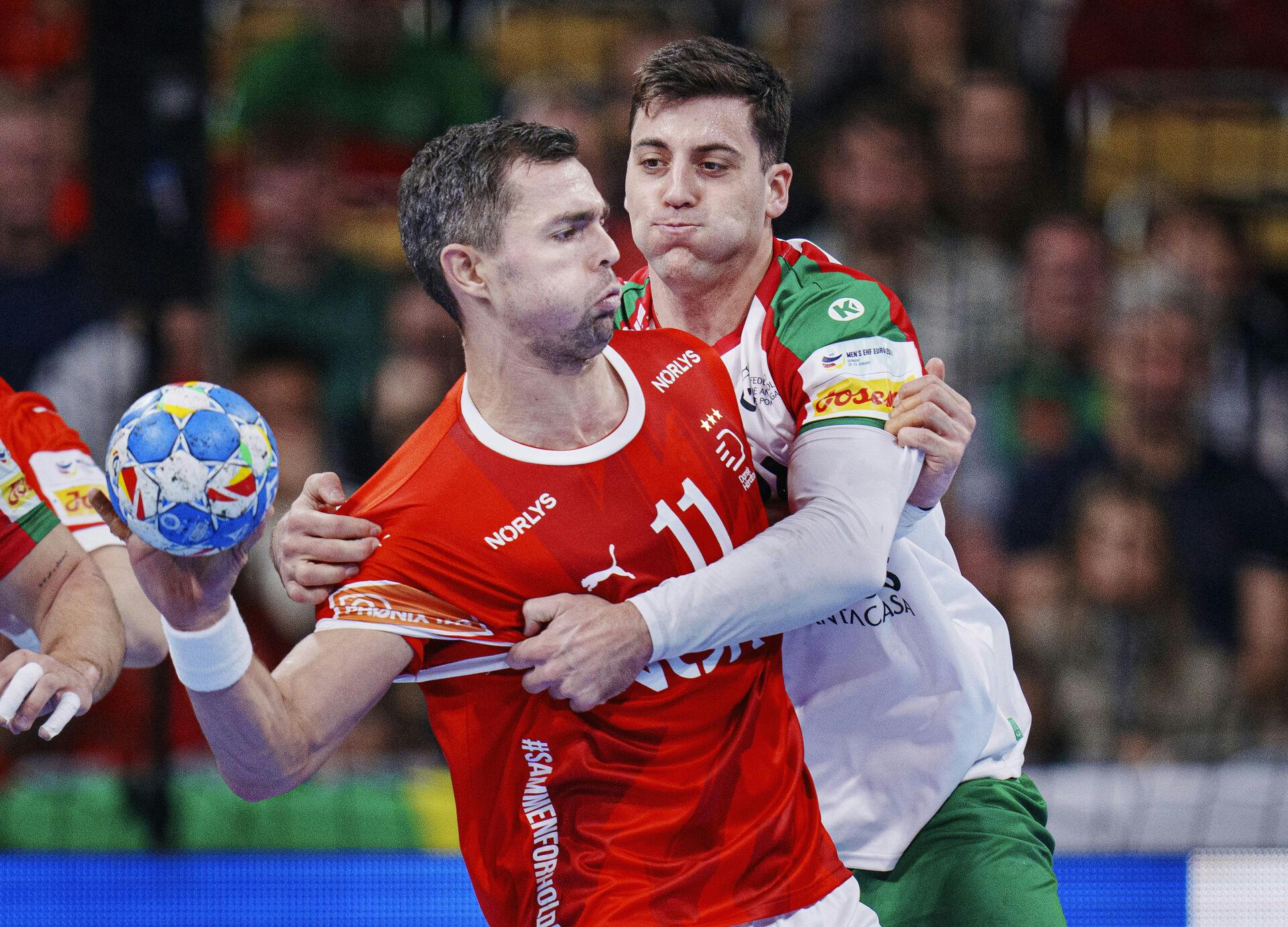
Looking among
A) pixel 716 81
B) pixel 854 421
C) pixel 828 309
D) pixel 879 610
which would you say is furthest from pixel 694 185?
pixel 879 610

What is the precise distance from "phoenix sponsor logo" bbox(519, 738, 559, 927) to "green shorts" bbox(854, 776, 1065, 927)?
3.04 ft

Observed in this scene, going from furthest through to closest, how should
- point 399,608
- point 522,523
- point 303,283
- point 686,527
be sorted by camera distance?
point 303,283, point 686,527, point 522,523, point 399,608

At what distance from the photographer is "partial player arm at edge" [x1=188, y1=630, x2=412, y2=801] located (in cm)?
249

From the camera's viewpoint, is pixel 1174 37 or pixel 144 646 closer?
pixel 144 646

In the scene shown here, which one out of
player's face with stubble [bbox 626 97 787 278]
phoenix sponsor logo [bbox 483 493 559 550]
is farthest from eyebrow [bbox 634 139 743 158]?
phoenix sponsor logo [bbox 483 493 559 550]

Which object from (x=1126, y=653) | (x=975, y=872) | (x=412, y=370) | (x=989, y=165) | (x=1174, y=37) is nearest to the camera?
(x=975, y=872)

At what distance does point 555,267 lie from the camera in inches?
111

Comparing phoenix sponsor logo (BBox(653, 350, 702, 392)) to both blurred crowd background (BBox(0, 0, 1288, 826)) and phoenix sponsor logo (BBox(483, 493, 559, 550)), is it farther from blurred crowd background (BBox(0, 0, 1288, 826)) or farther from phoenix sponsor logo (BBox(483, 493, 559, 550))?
blurred crowd background (BBox(0, 0, 1288, 826))

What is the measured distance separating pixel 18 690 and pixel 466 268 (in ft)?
3.58

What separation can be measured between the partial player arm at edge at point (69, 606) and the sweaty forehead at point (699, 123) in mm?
1471

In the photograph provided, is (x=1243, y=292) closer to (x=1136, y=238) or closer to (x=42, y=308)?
(x=1136, y=238)

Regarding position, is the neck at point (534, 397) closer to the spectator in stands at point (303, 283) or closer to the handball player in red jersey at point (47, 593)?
the handball player in red jersey at point (47, 593)

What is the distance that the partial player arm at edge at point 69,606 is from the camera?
306cm

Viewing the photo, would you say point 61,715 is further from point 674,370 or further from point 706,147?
point 706,147
